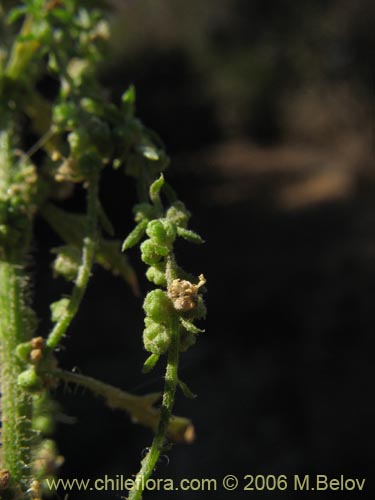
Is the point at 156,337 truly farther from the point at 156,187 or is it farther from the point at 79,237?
the point at 79,237

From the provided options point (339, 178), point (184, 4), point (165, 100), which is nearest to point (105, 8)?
point (165, 100)

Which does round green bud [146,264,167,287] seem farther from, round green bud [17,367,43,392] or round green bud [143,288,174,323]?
round green bud [17,367,43,392]

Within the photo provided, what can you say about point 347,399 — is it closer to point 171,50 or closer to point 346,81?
point 171,50

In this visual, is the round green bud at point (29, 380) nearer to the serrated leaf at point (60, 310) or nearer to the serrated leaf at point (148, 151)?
the serrated leaf at point (60, 310)

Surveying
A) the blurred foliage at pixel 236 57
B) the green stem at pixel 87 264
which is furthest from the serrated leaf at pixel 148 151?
the blurred foliage at pixel 236 57

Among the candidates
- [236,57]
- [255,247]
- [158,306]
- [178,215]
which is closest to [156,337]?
[158,306]

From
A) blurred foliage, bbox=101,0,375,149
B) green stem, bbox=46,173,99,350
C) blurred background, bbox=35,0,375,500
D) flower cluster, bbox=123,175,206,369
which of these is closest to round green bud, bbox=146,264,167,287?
flower cluster, bbox=123,175,206,369
